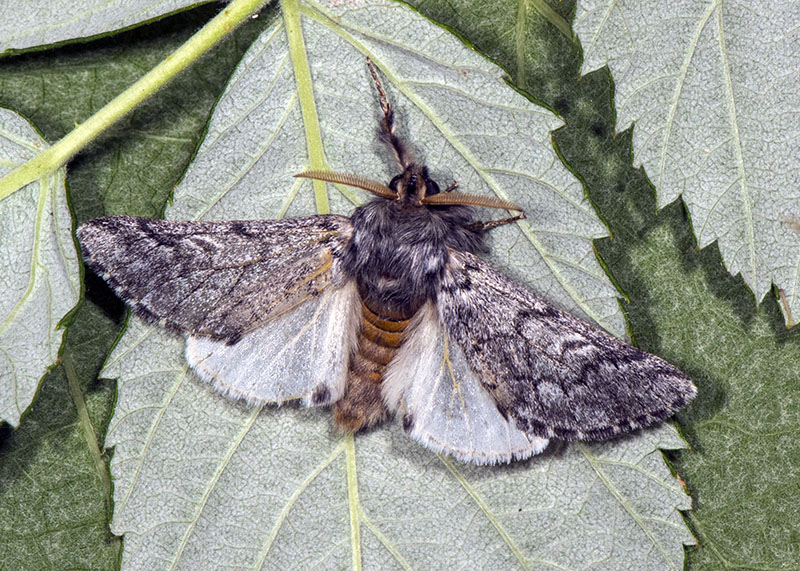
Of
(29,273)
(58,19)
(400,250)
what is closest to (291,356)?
(400,250)

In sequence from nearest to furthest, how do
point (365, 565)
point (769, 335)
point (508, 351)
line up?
point (508, 351), point (365, 565), point (769, 335)

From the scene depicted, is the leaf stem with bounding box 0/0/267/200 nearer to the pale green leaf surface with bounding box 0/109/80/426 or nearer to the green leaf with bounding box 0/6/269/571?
the pale green leaf surface with bounding box 0/109/80/426

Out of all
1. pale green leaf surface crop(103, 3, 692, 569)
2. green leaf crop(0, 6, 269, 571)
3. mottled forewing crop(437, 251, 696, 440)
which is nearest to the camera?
mottled forewing crop(437, 251, 696, 440)

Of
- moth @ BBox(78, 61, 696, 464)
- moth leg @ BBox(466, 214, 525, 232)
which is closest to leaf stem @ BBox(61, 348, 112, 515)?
moth @ BBox(78, 61, 696, 464)

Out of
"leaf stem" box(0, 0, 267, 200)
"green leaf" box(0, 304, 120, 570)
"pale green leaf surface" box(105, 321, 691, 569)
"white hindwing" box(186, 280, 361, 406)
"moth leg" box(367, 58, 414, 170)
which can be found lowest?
"green leaf" box(0, 304, 120, 570)

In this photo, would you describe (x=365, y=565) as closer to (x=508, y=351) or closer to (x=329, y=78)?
(x=508, y=351)

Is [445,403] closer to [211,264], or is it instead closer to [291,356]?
[291,356]

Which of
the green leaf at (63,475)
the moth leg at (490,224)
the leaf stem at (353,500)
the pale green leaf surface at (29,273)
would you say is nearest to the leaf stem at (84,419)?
the green leaf at (63,475)

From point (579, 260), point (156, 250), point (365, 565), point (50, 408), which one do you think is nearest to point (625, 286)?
point (579, 260)
